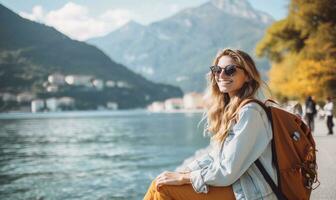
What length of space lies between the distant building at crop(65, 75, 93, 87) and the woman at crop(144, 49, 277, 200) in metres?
151

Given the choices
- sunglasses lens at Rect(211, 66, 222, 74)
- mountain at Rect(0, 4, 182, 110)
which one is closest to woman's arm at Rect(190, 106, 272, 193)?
sunglasses lens at Rect(211, 66, 222, 74)

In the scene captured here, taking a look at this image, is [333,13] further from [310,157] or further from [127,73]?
[127,73]

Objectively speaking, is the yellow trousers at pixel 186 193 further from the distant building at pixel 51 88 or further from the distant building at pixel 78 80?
the distant building at pixel 78 80

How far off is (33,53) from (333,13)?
446ft

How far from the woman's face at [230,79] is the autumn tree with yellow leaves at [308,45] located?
24810 millimetres

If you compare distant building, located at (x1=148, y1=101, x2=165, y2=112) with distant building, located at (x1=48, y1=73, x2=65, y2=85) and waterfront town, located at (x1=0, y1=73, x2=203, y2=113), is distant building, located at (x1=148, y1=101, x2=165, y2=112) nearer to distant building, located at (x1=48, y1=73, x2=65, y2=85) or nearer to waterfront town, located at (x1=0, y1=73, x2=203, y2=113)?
waterfront town, located at (x1=0, y1=73, x2=203, y2=113)

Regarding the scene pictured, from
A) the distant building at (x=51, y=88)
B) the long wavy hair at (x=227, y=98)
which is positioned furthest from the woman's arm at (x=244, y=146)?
the distant building at (x=51, y=88)

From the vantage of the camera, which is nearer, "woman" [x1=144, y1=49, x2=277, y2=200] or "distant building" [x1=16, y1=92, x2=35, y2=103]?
"woman" [x1=144, y1=49, x2=277, y2=200]

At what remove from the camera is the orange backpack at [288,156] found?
2586 millimetres

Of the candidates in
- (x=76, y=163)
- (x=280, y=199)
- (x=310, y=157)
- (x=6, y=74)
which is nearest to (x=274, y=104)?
(x=310, y=157)

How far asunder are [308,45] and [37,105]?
126 metres

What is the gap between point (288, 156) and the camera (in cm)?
260

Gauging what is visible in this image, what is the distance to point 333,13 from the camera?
27297mm

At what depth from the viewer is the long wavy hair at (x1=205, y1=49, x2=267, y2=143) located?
109 inches
